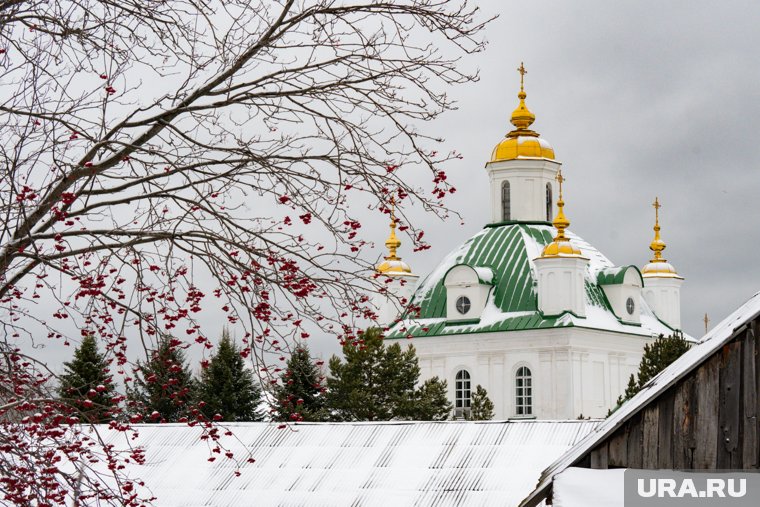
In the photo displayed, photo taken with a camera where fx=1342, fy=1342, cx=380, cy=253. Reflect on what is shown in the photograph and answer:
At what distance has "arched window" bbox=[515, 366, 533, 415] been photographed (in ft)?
174

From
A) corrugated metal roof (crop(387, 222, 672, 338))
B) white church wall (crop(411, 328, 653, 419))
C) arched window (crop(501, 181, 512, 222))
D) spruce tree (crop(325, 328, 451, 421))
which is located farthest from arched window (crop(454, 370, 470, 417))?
spruce tree (crop(325, 328, 451, 421))

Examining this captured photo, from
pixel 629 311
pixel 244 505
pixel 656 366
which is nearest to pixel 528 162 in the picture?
pixel 629 311

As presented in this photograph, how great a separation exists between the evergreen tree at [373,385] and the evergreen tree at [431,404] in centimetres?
22

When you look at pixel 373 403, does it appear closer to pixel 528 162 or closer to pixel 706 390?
pixel 528 162

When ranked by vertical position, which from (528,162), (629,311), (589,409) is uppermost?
(528,162)

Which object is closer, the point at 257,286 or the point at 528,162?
the point at 257,286

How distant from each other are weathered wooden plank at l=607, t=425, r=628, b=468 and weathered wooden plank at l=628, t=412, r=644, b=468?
0.03 metres

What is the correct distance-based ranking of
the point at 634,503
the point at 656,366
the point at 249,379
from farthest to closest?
the point at 249,379 < the point at 656,366 < the point at 634,503

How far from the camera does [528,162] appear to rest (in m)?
58.5

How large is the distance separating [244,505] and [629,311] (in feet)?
128

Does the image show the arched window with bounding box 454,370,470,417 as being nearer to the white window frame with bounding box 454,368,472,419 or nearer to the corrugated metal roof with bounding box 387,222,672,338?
→ the white window frame with bounding box 454,368,472,419

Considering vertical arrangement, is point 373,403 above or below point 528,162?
below

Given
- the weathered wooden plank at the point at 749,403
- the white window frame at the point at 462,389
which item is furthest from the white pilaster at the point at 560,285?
the weathered wooden plank at the point at 749,403

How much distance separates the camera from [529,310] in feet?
177
